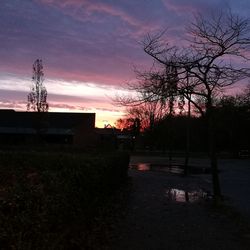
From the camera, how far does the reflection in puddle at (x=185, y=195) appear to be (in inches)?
770

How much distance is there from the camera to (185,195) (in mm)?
21250

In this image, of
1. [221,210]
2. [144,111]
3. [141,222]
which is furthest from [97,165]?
[144,111]

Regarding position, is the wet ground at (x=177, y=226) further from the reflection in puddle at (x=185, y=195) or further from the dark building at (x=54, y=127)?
the dark building at (x=54, y=127)

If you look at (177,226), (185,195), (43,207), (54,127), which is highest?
(54,127)

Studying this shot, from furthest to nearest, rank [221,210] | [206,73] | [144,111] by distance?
[144,111], [206,73], [221,210]

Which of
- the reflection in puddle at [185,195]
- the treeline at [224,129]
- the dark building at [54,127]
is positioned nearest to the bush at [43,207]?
the reflection in puddle at [185,195]

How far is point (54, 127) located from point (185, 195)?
196 ft

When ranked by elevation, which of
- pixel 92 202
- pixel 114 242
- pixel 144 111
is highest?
pixel 144 111

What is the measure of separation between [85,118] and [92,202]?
246 ft

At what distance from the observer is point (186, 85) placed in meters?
19.0

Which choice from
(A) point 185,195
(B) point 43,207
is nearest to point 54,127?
(A) point 185,195

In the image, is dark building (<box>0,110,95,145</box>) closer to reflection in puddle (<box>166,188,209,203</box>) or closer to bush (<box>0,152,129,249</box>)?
reflection in puddle (<box>166,188,209,203</box>)

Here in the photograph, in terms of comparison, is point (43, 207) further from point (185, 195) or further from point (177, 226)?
point (185, 195)

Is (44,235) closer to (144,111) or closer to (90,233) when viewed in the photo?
(90,233)
